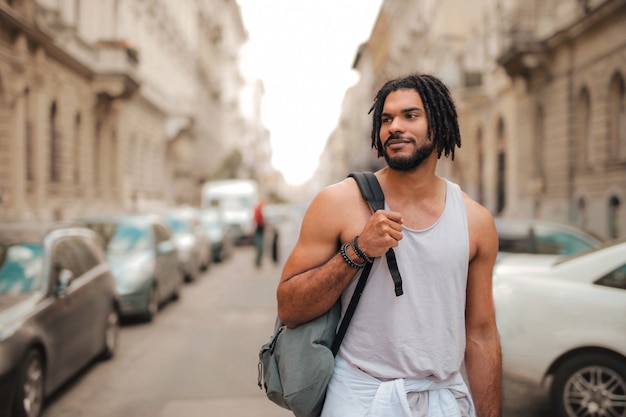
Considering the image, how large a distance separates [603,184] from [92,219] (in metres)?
12.6

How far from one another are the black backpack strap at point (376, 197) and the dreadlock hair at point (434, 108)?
165 millimetres

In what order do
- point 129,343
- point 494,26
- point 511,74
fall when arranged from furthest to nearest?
point 494,26
point 511,74
point 129,343

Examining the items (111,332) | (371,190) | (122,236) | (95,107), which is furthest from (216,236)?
(371,190)

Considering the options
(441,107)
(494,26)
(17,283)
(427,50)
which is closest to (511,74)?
(494,26)

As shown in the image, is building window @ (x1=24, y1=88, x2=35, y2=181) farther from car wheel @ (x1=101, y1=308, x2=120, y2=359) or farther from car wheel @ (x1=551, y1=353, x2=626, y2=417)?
car wheel @ (x1=551, y1=353, x2=626, y2=417)

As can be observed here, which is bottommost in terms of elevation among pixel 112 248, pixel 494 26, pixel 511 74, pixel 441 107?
pixel 112 248

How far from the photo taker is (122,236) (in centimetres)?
1191

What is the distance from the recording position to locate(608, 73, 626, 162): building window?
56.9ft

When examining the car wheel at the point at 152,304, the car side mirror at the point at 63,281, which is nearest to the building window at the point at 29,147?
the car wheel at the point at 152,304

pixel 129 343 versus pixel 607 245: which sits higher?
pixel 607 245

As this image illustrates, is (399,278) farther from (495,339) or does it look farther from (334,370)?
(495,339)

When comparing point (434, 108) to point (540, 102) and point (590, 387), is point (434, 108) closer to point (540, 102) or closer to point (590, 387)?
point (590, 387)

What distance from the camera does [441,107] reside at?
244cm

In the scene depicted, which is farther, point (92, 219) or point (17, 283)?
point (92, 219)
